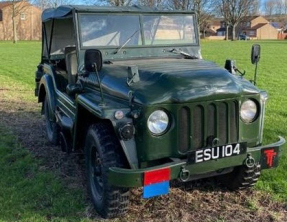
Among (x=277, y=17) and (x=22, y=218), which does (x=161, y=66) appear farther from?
(x=277, y=17)

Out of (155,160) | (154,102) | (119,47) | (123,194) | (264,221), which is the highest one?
(119,47)

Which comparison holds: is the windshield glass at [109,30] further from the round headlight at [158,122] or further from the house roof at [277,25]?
the house roof at [277,25]

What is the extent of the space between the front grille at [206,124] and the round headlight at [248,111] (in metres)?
0.10

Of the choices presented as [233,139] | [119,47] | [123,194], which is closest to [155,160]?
[123,194]

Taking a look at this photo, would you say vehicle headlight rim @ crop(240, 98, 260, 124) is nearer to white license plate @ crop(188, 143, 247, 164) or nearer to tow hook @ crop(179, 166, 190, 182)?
white license plate @ crop(188, 143, 247, 164)

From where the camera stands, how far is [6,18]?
63.3m

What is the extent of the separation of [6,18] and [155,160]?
A: 65034 millimetres

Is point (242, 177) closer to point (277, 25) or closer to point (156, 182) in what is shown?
point (156, 182)

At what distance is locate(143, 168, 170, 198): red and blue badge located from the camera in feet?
11.2

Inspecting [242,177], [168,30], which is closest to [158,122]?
[242,177]

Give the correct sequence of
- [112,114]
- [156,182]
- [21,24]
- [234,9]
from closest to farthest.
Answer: [156,182]
[112,114]
[21,24]
[234,9]

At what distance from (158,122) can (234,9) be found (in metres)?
72.1

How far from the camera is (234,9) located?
71562 millimetres

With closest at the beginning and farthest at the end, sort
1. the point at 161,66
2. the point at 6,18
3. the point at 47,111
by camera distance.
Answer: the point at 161,66
the point at 47,111
the point at 6,18
